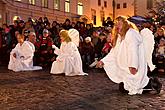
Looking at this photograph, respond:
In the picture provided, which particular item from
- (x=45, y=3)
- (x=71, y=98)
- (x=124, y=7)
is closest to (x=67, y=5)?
(x=45, y=3)

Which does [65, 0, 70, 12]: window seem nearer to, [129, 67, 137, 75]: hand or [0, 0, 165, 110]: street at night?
[0, 0, 165, 110]: street at night

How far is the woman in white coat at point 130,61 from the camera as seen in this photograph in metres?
9.50

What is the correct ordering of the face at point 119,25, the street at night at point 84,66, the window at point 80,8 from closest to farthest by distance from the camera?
the street at night at point 84,66
the face at point 119,25
the window at point 80,8

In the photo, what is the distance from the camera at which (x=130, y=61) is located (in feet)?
31.0

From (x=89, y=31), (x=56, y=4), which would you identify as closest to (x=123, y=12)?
(x=56, y=4)

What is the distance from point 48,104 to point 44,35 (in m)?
11.6

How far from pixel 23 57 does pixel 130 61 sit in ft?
30.6

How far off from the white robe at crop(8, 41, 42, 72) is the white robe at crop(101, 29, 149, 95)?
27.7 ft

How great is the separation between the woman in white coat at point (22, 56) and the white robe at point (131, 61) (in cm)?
845

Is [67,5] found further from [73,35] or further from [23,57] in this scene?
[73,35]

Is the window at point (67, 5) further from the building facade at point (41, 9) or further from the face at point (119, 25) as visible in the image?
the face at point (119, 25)

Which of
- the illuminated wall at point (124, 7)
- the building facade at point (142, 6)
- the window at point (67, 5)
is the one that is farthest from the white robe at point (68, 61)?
the illuminated wall at point (124, 7)

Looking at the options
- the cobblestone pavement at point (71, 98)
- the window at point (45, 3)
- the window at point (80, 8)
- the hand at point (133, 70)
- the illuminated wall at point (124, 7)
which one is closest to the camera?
the cobblestone pavement at point (71, 98)

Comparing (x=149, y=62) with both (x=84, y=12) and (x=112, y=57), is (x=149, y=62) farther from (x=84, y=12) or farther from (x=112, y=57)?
(x=84, y=12)
